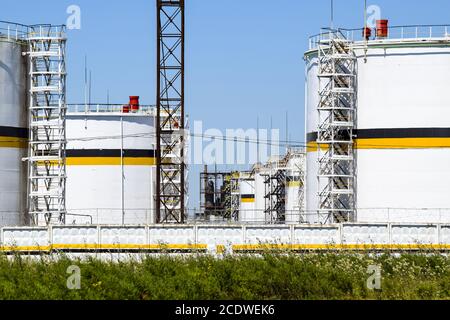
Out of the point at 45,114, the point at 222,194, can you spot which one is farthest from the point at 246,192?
the point at 45,114

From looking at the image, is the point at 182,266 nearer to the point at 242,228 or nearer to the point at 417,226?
the point at 242,228

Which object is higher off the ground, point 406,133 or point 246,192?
point 406,133

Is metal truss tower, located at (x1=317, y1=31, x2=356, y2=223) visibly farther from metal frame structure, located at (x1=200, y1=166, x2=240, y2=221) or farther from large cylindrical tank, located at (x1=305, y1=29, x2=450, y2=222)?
metal frame structure, located at (x1=200, y1=166, x2=240, y2=221)

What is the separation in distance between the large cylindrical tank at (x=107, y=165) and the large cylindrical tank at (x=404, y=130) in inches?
816

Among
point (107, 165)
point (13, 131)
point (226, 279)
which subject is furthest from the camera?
point (107, 165)

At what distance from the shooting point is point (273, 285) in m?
30.3

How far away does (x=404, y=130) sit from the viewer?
49625 millimetres

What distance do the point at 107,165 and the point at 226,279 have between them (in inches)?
1465

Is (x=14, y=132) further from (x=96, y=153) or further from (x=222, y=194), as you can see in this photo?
(x=222, y=194)

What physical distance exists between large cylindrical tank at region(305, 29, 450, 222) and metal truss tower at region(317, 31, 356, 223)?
54cm

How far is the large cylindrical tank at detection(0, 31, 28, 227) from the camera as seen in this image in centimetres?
4988

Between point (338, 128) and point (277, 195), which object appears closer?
point (338, 128)

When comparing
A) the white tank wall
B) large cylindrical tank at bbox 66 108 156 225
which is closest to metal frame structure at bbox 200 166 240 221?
the white tank wall

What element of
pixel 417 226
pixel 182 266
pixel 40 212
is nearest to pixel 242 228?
pixel 417 226
